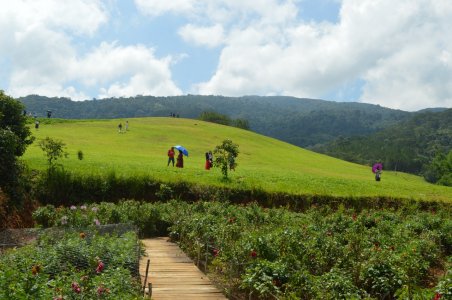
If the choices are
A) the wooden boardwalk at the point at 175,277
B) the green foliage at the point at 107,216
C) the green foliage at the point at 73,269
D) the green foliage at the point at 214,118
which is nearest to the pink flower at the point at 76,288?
the green foliage at the point at 73,269

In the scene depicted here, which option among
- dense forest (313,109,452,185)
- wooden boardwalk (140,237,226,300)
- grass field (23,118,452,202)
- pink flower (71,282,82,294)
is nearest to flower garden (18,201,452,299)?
pink flower (71,282,82,294)

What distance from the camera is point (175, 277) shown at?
42.6 ft

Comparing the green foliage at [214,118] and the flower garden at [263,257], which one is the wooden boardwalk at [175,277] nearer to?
the flower garden at [263,257]

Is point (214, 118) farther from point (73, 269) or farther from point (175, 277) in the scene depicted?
point (73, 269)

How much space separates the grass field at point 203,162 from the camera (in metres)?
30.2

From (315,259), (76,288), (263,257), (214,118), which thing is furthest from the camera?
(214,118)

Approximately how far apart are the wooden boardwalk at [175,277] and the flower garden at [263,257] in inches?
17.3

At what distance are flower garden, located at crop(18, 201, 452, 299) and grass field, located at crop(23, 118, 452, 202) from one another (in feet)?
27.6

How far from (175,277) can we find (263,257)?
2.66 meters

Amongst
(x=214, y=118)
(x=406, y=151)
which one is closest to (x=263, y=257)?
(x=214, y=118)

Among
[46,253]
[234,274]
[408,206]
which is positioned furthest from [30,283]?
[408,206]

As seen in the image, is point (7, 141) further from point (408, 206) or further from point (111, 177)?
point (408, 206)

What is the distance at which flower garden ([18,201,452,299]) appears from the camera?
29.2ft

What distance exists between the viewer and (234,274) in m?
12.3
